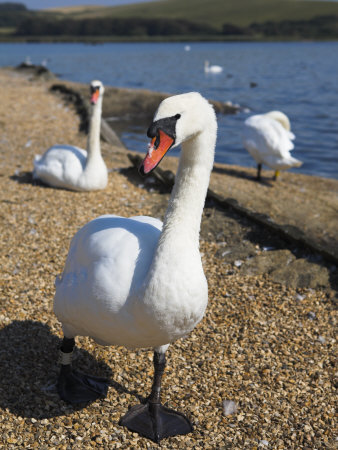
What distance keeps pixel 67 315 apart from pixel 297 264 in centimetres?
316

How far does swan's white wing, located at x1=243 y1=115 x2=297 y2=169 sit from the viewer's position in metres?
9.95

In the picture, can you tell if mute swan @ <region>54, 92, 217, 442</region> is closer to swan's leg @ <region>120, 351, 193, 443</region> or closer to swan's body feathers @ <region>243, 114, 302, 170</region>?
swan's leg @ <region>120, 351, 193, 443</region>

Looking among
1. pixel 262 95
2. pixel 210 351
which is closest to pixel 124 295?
pixel 210 351

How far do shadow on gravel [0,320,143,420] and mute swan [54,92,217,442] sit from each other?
0.63 metres

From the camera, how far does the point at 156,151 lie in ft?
8.57

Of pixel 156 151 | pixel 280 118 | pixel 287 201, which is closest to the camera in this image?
pixel 156 151

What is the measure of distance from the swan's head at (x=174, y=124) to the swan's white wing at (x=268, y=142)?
730 centimetres

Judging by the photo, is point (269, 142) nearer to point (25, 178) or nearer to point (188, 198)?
point (25, 178)

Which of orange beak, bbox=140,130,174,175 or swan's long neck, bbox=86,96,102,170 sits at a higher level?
orange beak, bbox=140,130,174,175

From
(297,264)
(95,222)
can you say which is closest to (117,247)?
(95,222)

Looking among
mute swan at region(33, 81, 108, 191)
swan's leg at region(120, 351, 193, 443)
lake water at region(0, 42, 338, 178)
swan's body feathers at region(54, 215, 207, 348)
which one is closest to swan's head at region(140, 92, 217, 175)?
swan's body feathers at region(54, 215, 207, 348)

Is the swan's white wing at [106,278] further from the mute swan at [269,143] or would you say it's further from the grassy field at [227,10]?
the grassy field at [227,10]

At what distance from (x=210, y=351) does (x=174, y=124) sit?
2.37 metres

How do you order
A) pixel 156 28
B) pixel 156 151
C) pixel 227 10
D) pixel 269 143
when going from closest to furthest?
pixel 156 151 → pixel 269 143 → pixel 156 28 → pixel 227 10
